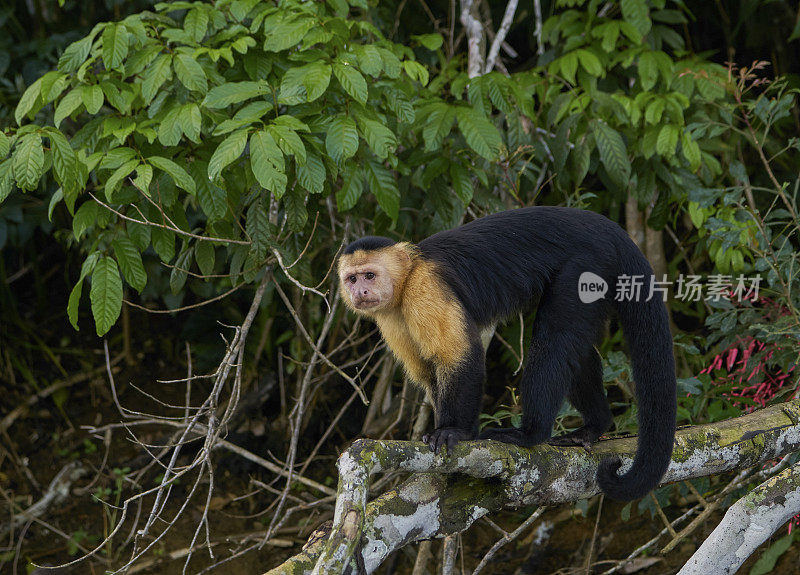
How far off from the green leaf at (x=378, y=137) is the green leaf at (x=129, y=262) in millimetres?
907

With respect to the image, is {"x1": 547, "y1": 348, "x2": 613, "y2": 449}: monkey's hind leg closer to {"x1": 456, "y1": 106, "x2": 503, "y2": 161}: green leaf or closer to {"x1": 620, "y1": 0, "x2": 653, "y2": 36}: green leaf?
{"x1": 456, "y1": 106, "x2": 503, "y2": 161}: green leaf

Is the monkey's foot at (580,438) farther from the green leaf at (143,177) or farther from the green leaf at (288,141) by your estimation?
the green leaf at (143,177)

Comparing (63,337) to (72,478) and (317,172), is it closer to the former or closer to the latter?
(72,478)

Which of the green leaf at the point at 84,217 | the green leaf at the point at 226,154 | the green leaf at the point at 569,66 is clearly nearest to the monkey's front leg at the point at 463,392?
the green leaf at the point at 226,154

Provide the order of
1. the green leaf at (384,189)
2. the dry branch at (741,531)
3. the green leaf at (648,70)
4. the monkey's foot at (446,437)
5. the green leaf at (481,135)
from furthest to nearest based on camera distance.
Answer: the green leaf at (648,70) < the green leaf at (481,135) < the green leaf at (384,189) < the monkey's foot at (446,437) < the dry branch at (741,531)

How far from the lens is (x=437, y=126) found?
331cm

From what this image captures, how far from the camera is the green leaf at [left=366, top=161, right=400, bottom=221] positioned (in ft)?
10.3

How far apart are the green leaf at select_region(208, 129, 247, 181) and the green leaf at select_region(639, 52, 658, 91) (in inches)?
83.7

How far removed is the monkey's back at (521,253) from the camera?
9.32 feet

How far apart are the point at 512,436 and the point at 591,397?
0.47 metres

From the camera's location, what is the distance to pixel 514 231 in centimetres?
291

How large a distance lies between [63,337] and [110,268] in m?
3.69

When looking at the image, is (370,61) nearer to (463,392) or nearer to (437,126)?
(437,126)

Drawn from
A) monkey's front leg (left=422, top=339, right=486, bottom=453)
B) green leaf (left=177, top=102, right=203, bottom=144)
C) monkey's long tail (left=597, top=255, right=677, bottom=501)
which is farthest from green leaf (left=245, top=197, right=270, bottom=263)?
monkey's long tail (left=597, top=255, right=677, bottom=501)
